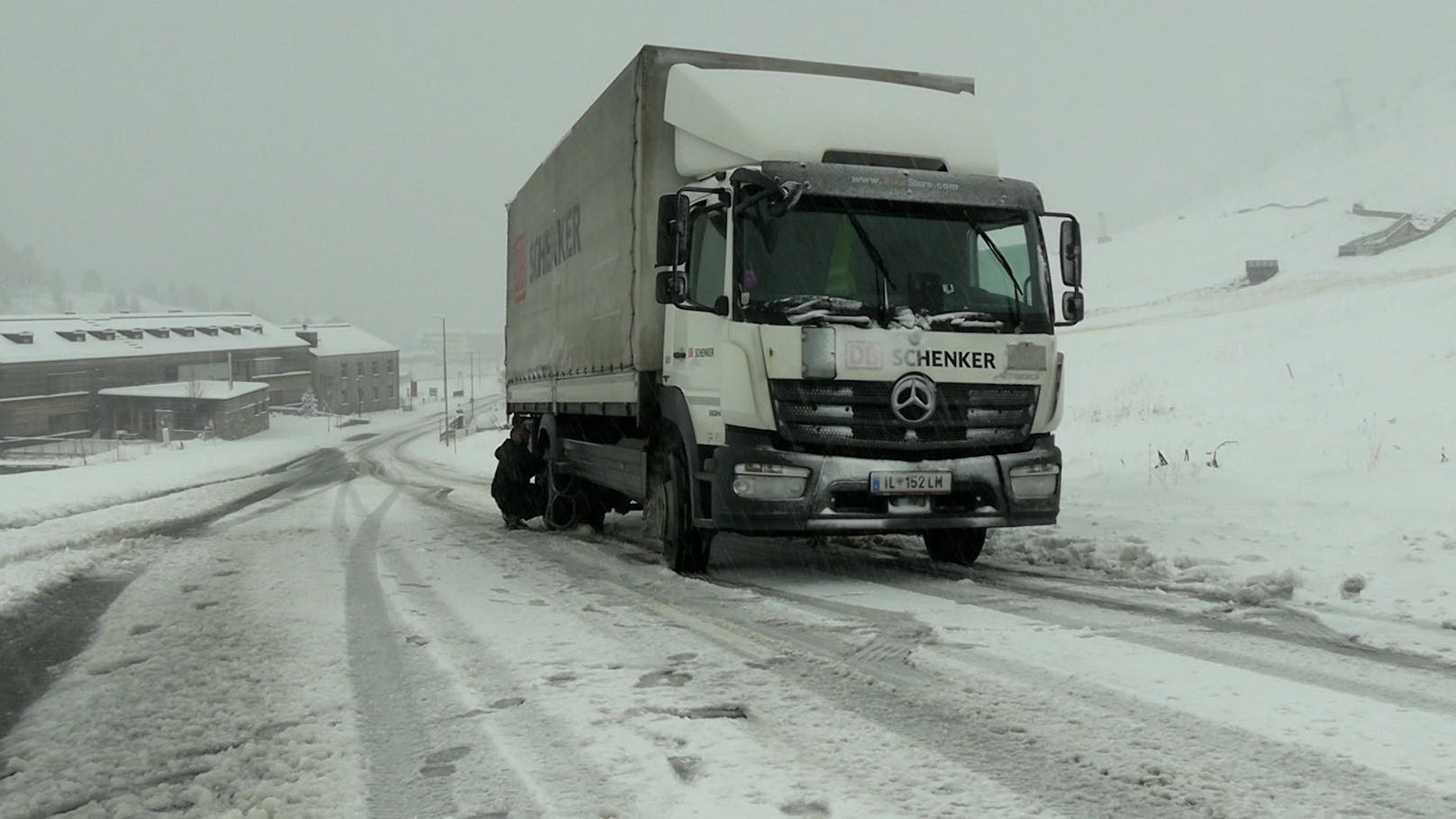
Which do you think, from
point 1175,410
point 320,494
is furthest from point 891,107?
point 320,494

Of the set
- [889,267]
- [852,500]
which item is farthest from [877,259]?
[852,500]

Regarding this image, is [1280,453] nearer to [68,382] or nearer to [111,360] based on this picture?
[68,382]

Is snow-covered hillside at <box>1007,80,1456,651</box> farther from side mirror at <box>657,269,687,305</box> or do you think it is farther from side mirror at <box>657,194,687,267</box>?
side mirror at <box>657,194,687,267</box>

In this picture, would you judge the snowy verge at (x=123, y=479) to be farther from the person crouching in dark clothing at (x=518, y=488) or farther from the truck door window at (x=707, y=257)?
the truck door window at (x=707, y=257)

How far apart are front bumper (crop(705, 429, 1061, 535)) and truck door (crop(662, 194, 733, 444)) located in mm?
284

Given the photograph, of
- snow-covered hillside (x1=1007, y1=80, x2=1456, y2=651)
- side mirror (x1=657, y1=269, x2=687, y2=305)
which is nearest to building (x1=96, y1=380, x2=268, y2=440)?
snow-covered hillside (x1=1007, y1=80, x2=1456, y2=651)

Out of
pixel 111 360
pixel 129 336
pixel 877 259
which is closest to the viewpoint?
pixel 877 259

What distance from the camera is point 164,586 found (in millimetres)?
8172

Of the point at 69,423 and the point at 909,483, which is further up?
the point at 909,483

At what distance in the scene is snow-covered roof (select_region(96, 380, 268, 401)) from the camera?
247ft

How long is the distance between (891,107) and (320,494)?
17745mm

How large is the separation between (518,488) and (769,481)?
656cm

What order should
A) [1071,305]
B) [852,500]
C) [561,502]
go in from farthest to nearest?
[561,502] < [1071,305] < [852,500]

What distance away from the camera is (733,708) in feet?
13.8
